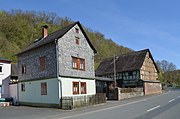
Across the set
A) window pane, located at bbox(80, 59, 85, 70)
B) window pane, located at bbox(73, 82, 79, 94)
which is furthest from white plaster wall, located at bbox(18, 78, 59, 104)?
window pane, located at bbox(80, 59, 85, 70)

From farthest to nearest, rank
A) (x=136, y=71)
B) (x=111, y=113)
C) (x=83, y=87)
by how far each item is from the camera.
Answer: (x=136, y=71), (x=83, y=87), (x=111, y=113)

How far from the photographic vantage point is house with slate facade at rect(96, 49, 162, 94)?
54.4 metres

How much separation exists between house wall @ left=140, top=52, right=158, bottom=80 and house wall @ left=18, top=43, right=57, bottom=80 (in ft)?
91.0

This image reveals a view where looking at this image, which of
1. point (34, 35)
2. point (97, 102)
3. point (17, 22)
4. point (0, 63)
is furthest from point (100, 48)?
point (97, 102)

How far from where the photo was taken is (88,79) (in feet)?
113

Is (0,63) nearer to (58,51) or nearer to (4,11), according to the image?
(58,51)

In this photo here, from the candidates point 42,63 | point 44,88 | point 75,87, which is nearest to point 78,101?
point 75,87

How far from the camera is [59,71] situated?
29047 mm

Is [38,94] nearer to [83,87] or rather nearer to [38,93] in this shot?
[38,93]

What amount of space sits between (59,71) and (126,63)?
107 feet

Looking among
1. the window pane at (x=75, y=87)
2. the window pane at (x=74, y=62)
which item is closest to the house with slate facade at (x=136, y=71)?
the window pane at (x=74, y=62)

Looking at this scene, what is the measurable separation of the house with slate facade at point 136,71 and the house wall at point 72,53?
1717 cm

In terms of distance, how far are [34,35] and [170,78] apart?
7163 centimetres

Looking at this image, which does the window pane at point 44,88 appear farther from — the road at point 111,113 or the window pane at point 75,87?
the road at point 111,113
